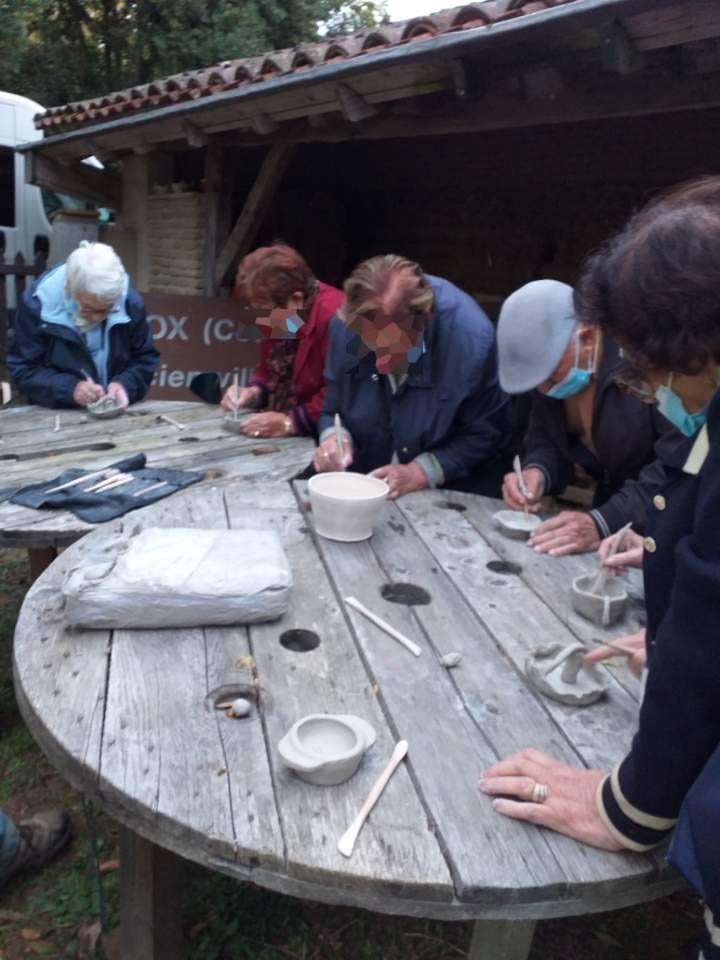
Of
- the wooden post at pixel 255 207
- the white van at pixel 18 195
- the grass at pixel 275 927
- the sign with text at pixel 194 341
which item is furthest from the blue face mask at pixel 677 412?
the white van at pixel 18 195

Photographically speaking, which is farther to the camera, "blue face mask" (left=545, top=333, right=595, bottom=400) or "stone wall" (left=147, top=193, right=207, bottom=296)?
"stone wall" (left=147, top=193, right=207, bottom=296)

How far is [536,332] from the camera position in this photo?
2.11 meters

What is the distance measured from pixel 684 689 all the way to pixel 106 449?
2361mm

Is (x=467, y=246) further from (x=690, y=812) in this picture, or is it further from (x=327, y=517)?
(x=690, y=812)

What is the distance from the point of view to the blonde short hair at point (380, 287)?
2.37 m

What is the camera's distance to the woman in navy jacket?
2.40m

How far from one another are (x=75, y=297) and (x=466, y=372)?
1.83 m

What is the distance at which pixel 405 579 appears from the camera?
1.81 m

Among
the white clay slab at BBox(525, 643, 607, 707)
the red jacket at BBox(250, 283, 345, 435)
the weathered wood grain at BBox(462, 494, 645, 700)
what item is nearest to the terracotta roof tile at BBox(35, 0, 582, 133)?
the red jacket at BBox(250, 283, 345, 435)

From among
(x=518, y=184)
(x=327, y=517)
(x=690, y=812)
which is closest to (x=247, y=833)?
(x=690, y=812)

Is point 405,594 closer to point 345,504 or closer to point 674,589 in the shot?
point 345,504

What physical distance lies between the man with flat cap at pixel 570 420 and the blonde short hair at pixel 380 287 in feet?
1.03

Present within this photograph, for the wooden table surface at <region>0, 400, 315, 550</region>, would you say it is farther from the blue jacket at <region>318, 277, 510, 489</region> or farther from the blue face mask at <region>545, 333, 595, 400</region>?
the blue face mask at <region>545, 333, 595, 400</region>

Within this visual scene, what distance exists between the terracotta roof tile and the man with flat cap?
5.23ft
